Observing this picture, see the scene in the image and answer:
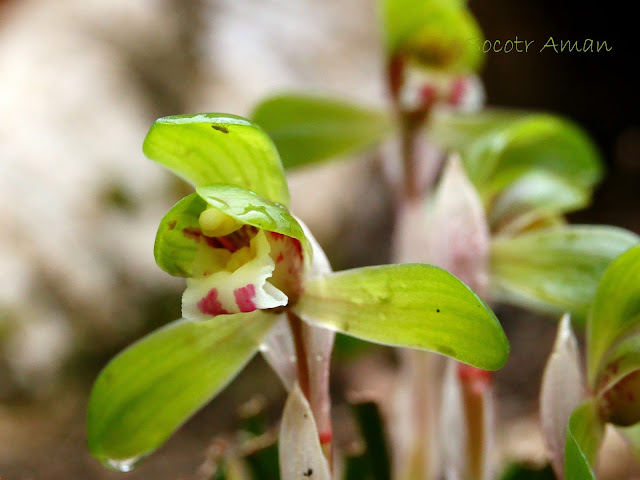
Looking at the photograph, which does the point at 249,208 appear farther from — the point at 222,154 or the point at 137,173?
the point at 137,173

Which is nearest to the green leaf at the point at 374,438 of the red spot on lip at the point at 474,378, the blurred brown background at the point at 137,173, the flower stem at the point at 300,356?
the red spot on lip at the point at 474,378

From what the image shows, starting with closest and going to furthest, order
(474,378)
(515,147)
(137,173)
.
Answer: (474,378) < (515,147) < (137,173)

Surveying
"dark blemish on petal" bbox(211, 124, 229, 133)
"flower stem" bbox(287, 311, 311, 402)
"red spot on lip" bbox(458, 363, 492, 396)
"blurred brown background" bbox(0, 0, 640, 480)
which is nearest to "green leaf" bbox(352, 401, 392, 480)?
"red spot on lip" bbox(458, 363, 492, 396)

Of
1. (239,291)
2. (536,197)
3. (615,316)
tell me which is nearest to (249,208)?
(239,291)

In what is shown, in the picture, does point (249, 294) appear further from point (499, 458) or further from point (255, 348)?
point (499, 458)

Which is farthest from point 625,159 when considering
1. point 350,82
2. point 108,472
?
point 108,472

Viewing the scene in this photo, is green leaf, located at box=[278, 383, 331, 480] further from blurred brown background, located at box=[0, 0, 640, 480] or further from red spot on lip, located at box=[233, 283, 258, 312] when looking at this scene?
blurred brown background, located at box=[0, 0, 640, 480]
